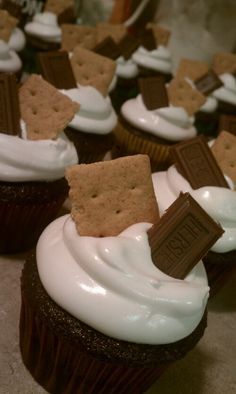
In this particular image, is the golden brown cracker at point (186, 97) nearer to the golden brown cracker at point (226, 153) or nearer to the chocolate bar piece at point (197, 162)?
the golden brown cracker at point (226, 153)

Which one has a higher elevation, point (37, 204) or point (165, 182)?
point (165, 182)

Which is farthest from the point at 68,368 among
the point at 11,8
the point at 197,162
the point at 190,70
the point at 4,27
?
the point at 11,8

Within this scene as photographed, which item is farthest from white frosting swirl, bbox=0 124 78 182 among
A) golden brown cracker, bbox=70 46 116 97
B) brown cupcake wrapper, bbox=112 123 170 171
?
brown cupcake wrapper, bbox=112 123 170 171

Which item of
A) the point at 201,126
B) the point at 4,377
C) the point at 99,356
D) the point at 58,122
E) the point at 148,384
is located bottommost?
the point at 201,126

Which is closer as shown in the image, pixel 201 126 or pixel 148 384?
pixel 148 384

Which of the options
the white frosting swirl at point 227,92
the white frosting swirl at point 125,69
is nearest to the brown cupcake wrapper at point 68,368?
the white frosting swirl at point 125,69

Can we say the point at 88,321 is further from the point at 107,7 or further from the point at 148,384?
the point at 107,7

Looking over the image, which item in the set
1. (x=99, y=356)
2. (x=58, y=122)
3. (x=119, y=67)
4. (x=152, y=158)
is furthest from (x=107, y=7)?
(x=99, y=356)
